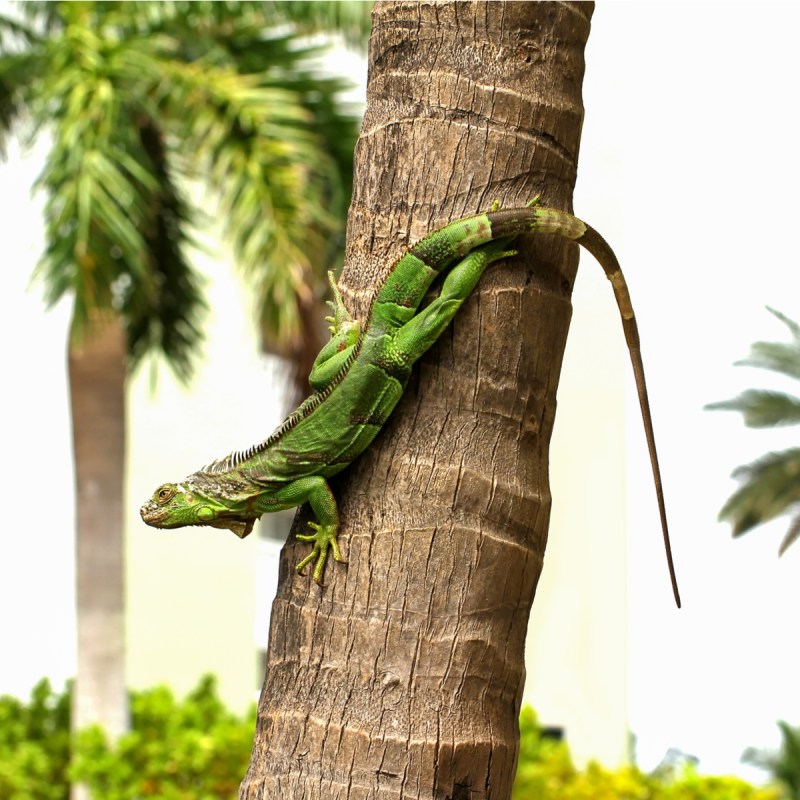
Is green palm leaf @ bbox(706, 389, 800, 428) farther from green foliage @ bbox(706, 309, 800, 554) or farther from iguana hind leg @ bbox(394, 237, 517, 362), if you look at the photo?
iguana hind leg @ bbox(394, 237, 517, 362)

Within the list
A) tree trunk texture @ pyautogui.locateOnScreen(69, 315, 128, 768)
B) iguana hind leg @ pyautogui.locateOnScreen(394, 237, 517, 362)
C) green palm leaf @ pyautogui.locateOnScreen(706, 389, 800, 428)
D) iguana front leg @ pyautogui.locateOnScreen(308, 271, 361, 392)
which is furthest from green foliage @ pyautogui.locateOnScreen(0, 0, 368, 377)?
iguana hind leg @ pyautogui.locateOnScreen(394, 237, 517, 362)

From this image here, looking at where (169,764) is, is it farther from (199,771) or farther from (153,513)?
(153,513)

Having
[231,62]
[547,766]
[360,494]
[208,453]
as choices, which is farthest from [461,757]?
[208,453]

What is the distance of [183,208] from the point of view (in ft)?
31.4

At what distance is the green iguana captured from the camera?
2.62 m

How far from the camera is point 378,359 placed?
2662mm

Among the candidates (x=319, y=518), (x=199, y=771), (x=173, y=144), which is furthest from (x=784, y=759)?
(x=319, y=518)

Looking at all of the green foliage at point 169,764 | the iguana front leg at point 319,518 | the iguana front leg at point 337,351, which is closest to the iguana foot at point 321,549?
the iguana front leg at point 319,518

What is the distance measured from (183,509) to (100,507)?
21.3ft

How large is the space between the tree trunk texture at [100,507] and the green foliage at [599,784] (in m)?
3.12

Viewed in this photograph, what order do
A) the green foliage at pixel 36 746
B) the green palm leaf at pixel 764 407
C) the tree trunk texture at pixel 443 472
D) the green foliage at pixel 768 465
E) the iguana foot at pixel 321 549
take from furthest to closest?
the green palm leaf at pixel 764 407 → the green foliage at pixel 768 465 → the green foliage at pixel 36 746 → the iguana foot at pixel 321 549 → the tree trunk texture at pixel 443 472

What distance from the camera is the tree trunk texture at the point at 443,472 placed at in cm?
249

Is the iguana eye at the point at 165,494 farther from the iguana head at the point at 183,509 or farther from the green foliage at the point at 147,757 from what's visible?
the green foliage at the point at 147,757

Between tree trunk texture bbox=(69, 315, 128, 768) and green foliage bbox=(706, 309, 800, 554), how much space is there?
5469 millimetres
